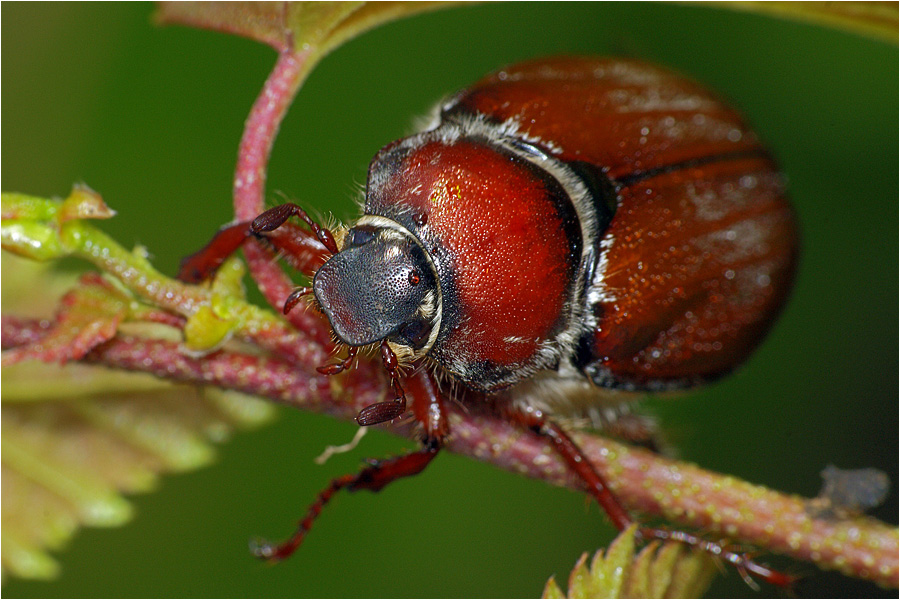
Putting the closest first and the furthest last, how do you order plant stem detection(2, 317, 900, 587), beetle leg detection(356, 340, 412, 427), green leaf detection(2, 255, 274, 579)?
beetle leg detection(356, 340, 412, 427) < plant stem detection(2, 317, 900, 587) < green leaf detection(2, 255, 274, 579)

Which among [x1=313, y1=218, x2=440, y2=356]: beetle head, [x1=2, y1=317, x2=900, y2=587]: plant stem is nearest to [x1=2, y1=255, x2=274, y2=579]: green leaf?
[x1=2, y1=317, x2=900, y2=587]: plant stem

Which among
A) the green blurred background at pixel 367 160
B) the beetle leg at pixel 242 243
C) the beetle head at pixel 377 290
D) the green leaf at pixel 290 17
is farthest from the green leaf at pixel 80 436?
the green leaf at pixel 290 17

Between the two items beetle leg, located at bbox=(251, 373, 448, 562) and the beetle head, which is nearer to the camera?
the beetle head

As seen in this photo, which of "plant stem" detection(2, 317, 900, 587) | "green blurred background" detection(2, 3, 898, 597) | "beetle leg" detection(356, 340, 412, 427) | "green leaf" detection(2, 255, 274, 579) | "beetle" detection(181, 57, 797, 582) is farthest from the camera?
"green blurred background" detection(2, 3, 898, 597)

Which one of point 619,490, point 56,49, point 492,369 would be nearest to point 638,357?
point 619,490

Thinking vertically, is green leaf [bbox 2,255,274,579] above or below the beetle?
below

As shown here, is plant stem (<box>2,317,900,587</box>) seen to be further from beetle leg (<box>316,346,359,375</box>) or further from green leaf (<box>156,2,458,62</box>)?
green leaf (<box>156,2,458,62</box>)
